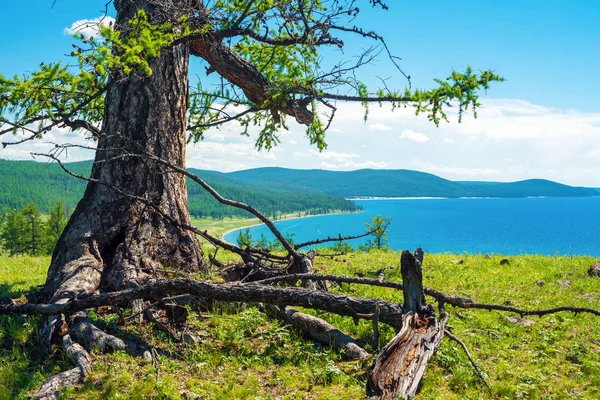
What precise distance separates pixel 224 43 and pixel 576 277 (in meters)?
11.1

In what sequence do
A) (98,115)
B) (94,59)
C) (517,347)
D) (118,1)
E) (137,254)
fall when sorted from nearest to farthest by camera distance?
(94,59), (517,347), (137,254), (118,1), (98,115)

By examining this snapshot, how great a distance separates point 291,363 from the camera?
599 centimetres

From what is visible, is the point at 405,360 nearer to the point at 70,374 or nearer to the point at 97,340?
the point at 70,374

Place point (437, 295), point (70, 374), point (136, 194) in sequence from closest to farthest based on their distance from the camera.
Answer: point (70, 374) < point (437, 295) < point (136, 194)

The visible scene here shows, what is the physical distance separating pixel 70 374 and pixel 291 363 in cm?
273

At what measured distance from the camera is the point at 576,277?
38.5 ft

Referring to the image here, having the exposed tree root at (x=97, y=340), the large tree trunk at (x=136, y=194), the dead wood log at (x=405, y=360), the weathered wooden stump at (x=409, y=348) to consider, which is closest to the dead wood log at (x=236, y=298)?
the exposed tree root at (x=97, y=340)

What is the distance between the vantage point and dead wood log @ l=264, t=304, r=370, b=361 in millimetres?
6215

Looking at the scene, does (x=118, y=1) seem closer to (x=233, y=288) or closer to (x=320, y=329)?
(x=233, y=288)

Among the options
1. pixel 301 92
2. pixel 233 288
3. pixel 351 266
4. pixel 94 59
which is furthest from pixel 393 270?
pixel 94 59

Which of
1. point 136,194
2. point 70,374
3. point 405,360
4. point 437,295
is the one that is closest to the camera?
point 405,360

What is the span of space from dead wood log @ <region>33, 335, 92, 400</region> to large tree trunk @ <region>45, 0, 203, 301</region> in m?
1.81

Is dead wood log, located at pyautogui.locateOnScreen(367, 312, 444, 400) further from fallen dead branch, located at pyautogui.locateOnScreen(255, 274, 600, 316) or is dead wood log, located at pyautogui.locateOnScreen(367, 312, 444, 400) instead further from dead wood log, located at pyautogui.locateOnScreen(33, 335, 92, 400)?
dead wood log, located at pyautogui.locateOnScreen(33, 335, 92, 400)

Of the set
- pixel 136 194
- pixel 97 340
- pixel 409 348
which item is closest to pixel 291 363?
pixel 409 348
